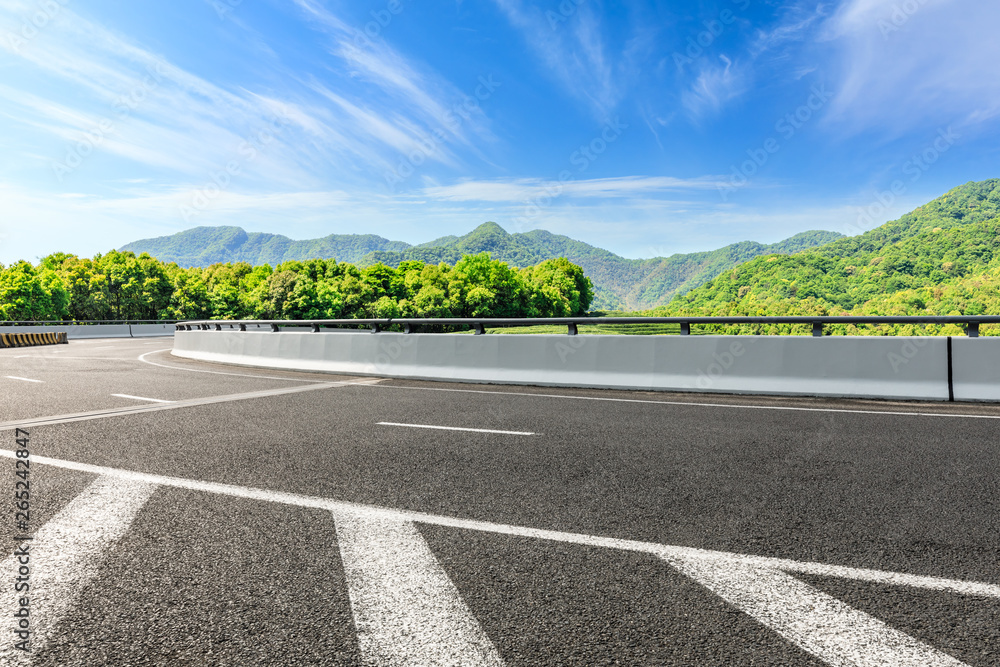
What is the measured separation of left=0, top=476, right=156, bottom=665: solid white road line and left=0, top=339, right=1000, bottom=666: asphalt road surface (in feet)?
0.05

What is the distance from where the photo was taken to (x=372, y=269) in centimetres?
12075

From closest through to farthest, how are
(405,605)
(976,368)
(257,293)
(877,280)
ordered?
(405,605), (976,368), (877,280), (257,293)

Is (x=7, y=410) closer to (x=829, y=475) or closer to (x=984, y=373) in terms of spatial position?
(x=829, y=475)

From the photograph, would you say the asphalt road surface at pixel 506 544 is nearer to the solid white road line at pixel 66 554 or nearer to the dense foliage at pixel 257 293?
the solid white road line at pixel 66 554

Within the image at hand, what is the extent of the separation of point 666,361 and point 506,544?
26.3 feet

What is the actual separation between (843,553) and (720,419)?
4.52 metres

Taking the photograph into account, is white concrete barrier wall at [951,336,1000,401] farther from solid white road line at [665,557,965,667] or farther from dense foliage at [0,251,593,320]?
dense foliage at [0,251,593,320]

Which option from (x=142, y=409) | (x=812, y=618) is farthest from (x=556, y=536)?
(x=142, y=409)

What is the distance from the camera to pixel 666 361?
11086 mm

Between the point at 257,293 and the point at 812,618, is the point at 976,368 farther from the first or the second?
the point at 257,293

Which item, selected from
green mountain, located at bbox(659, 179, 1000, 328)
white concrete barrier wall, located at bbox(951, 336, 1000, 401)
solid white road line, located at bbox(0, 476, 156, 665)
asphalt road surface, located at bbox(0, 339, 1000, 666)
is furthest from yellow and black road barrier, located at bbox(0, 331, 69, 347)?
green mountain, located at bbox(659, 179, 1000, 328)

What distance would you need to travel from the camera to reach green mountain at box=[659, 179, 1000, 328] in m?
82.2

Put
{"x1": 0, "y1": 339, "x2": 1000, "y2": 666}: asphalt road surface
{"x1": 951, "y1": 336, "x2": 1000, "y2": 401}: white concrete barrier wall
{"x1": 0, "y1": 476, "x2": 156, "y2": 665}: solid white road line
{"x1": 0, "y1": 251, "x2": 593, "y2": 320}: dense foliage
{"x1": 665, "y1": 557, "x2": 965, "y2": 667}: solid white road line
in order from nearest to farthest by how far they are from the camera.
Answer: {"x1": 665, "y1": 557, "x2": 965, "y2": 667}: solid white road line → {"x1": 0, "y1": 339, "x2": 1000, "y2": 666}: asphalt road surface → {"x1": 0, "y1": 476, "x2": 156, "y2": 665}: solid white road line → {"x1": 951, "y1": 336, "x2": 1000, "y2": 401}: white concrete barrier wall → {"x1": 0, "y1": 251, "x2": 593, "y2": 320}: dense foliage

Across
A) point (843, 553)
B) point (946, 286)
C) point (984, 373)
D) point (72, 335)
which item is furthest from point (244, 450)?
point (946, 286)
